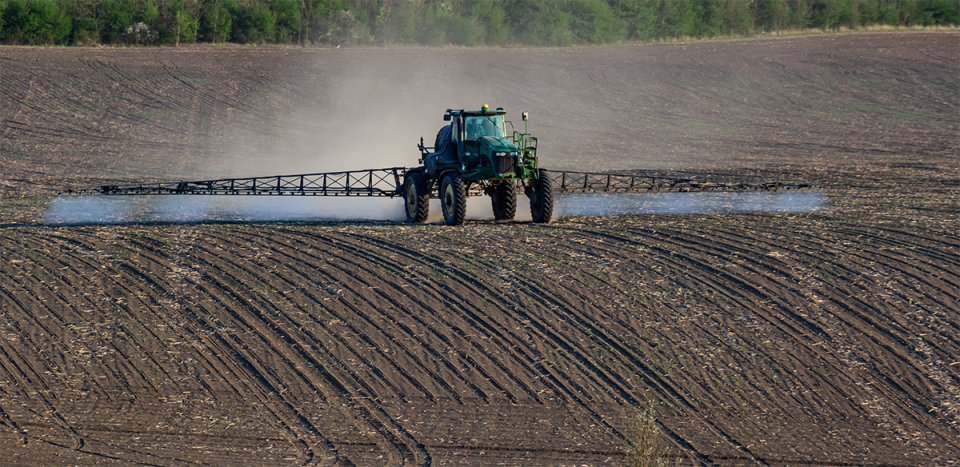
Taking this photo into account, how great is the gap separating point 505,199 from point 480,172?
0.77m

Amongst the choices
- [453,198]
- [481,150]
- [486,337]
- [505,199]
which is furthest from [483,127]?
[486,337]

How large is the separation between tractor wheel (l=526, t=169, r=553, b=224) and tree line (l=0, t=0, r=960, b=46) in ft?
111

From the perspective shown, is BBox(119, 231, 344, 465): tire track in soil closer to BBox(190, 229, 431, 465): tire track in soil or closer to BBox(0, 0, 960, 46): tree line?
BBox(190, 229, 431, 465): tire track in soil

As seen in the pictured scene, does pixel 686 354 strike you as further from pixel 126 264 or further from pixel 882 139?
pixel 882 139

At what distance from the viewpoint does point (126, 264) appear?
48.7 ft

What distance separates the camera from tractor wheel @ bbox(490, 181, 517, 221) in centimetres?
1864

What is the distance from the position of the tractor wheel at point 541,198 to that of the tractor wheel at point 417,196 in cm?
205

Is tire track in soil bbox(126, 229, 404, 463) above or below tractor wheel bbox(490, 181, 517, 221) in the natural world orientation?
below

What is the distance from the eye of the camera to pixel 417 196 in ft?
64.2

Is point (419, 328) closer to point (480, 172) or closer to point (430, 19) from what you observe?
point (480, 172)

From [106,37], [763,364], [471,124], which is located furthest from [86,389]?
[106,37]

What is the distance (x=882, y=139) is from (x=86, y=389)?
105ft

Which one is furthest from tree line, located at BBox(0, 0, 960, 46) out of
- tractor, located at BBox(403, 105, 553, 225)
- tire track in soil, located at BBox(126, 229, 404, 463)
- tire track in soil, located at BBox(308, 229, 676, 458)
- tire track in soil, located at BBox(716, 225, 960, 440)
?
tire track in soil, located at BBox(716, 225, 960, 440)

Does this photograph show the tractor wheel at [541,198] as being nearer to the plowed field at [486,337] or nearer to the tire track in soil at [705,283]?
the plowed field at [486,337]
